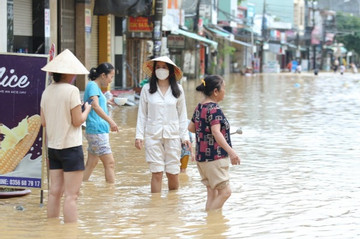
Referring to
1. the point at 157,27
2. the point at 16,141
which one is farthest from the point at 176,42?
the point at 16,141

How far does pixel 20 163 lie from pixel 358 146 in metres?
7.25

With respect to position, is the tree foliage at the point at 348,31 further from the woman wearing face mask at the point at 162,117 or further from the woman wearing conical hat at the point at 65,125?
the woman wearing conical hat at the point at 65,125

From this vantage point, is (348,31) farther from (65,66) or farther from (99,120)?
(65,66)

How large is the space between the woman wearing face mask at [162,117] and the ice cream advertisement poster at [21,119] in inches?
45.5

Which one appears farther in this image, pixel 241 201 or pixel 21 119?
pixel 241 201

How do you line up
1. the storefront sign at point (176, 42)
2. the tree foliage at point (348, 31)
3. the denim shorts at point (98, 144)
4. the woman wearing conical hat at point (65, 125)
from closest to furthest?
the woman wearing conical hat at point (65, 125) < the denim shorts at point (98, 144) < the storefront sign at point (176, 42) < the tree foliage at point (348, 31)

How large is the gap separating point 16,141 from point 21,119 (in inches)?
9.0

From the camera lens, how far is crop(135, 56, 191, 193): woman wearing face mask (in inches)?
330

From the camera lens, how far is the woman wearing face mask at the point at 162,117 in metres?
8.38

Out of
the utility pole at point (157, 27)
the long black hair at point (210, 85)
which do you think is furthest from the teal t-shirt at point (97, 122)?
the utility pole at point (157, 27)

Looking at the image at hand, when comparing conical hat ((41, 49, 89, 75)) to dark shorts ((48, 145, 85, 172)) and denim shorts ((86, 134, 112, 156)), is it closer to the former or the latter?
dark shorts ((48, 145, 85, 172))

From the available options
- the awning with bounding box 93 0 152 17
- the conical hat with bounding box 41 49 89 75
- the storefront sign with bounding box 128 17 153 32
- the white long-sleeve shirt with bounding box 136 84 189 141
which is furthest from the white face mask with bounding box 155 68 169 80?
the storefront sign with bounding box 128 17 153 32

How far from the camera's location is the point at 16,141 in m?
7.78

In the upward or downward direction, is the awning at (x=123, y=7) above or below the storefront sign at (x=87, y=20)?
above
